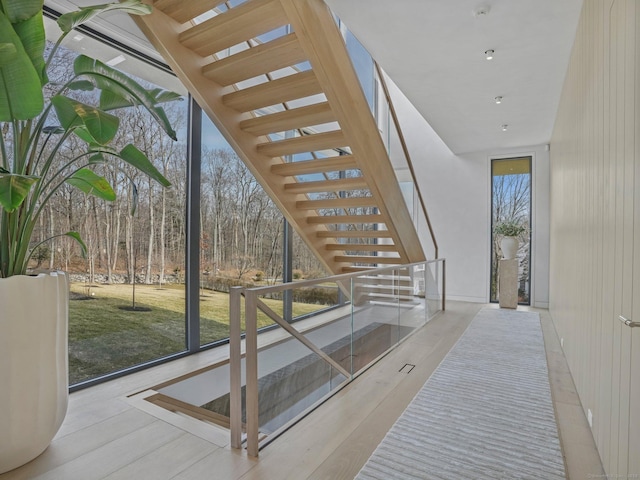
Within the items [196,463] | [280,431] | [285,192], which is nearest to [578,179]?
[285,192]

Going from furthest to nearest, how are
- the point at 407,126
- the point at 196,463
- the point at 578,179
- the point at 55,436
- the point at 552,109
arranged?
the point at 407,126 < the point at 552,109 < the point at 578,179 < the point at 55,436 < the point at 196,463

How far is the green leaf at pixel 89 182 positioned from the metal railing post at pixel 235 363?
1.09 m

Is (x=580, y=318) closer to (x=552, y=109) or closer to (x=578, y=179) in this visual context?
(x=578, y=179)

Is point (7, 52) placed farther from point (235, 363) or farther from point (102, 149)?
point (235, 363)

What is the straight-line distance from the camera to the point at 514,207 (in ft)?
22.7

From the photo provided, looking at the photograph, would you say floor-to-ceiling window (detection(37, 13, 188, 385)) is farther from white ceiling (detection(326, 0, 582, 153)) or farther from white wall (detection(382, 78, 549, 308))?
white wall (detection(382, 78, 549, 308))

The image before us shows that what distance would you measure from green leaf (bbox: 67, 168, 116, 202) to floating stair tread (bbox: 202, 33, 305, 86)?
1.30 metres

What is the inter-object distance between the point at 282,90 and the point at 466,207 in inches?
215

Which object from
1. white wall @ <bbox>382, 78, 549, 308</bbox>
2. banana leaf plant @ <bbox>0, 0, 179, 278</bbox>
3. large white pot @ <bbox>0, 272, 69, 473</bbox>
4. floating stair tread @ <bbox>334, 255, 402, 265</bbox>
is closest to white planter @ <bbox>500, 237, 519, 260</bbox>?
white wall @ <bbox>382, 78, 549, 308</bbox>

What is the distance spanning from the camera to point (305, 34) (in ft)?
8.09

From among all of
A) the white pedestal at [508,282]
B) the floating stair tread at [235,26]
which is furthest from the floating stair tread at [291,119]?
the white pedestal at [508,282]

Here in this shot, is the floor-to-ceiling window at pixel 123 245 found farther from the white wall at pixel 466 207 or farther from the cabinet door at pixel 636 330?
the white wall at pixel 466 207

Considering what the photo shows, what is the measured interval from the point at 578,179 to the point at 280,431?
2935 mm

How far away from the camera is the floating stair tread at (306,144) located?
3178 millimetres
